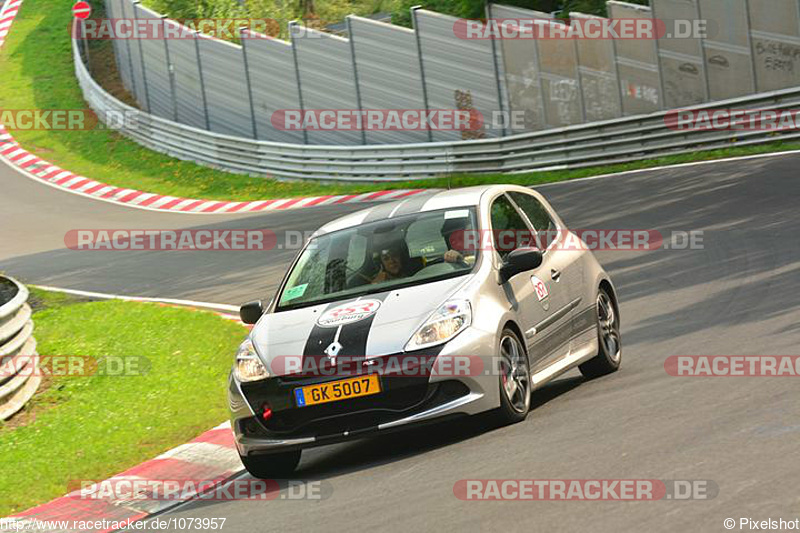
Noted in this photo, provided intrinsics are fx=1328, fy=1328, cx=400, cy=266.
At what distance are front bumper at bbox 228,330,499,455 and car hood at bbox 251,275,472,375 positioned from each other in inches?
7.5

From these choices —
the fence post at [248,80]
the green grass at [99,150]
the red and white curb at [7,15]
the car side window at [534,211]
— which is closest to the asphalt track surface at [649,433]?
the car side window at [534,211]

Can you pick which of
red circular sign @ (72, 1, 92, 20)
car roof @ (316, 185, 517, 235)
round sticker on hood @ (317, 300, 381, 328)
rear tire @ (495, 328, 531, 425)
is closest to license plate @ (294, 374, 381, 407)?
round sticker on hood @ (317, 300, 381, 328)

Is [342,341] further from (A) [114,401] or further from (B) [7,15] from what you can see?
(B) [7,15]

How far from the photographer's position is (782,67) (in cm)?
2400

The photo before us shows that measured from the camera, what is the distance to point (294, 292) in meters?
9.27

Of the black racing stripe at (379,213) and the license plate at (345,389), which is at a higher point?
the black racing stripe at (379,213)

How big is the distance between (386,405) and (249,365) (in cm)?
101

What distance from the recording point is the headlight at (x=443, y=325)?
8.09 m

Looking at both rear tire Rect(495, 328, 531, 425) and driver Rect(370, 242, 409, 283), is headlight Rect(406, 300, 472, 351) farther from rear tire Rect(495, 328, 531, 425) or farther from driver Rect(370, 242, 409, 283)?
driver Rect(370, 242, 409, 283)

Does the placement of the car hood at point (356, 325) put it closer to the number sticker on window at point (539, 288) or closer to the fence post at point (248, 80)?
the number sticker on window at point (539, 288)

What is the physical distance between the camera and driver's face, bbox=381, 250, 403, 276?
29.6ft

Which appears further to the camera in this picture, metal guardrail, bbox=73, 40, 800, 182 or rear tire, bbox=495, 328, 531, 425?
metal guardrail, bbox=73, 40, 800, 182

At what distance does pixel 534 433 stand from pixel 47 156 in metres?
33.5

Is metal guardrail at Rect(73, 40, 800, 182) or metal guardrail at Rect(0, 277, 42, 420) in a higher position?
metal guardrail at Rect(0, 277, 42, 420)
